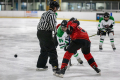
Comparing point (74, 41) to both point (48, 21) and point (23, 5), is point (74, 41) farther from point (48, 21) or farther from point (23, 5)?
point (23, 5)

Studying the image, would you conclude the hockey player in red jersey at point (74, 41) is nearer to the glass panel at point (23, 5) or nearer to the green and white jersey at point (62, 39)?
the green and white jersey at point (62, 39)

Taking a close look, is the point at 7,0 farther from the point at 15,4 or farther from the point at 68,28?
the point at 68,28

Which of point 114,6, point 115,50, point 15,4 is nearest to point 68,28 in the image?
point 115,50

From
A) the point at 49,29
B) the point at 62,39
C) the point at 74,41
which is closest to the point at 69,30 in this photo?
the point at 74,41

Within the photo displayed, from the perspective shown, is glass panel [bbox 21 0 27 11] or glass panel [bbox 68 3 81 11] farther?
glass panel [bbox 21 0 27 11]

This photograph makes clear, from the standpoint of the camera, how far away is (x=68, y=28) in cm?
383

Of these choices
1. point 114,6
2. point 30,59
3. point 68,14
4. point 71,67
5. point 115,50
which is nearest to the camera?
point 71,67

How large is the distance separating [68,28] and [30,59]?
203cm

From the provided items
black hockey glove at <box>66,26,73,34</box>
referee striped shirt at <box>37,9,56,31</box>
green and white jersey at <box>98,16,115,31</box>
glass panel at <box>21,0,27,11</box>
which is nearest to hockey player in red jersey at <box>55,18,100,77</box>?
black hockey glove at <box>66,26,73,34</box>

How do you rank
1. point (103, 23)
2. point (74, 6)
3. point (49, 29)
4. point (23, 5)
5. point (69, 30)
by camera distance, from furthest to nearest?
point (23, 5) < point (74, 6) < point (103, 23) < point (49, 29) < point (69, 30)

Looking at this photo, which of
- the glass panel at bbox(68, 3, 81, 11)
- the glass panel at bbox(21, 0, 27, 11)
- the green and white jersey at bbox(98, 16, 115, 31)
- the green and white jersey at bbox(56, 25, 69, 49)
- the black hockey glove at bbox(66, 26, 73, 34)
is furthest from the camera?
the glass panel at bbox(21, 0, 27, 11)

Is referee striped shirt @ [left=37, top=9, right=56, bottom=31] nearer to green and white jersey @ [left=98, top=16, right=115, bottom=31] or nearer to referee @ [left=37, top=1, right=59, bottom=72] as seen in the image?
referee @ [left=37, top=1, right=59, bottom=72]

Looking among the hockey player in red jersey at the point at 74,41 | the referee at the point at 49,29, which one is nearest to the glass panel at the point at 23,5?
the referee at the point at 49,29

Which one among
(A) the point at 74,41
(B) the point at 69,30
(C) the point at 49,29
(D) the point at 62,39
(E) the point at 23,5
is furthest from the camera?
(E) the point at 23,5
